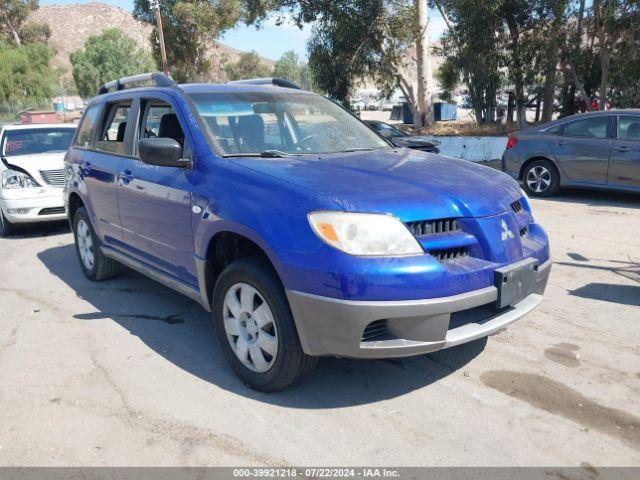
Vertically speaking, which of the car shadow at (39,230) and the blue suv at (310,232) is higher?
the blue suv at (310,232)

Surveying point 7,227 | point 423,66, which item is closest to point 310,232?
point 7,227

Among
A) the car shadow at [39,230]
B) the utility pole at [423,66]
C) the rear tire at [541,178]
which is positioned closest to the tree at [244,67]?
the utility pole at [423,66]

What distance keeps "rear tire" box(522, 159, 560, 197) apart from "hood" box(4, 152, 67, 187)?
7738 millimetres

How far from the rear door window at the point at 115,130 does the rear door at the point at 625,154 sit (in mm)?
7380

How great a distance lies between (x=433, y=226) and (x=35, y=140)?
8.37 metres

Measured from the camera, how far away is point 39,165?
869 cm

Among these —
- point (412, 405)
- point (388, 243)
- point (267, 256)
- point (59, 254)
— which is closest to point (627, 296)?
point (412, 405)

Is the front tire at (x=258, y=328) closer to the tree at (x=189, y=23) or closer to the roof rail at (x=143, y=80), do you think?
the roof rail at (x=143, y=80)

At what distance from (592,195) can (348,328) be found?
8780 millimetres

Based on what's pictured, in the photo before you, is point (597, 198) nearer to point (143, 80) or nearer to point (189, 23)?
point (143, 80)

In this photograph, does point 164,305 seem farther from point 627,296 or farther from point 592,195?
point 592,195

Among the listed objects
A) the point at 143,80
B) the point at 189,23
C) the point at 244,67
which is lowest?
the point at 143,80

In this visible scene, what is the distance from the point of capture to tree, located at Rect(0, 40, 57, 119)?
1816 inches

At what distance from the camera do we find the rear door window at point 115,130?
5141 mm
